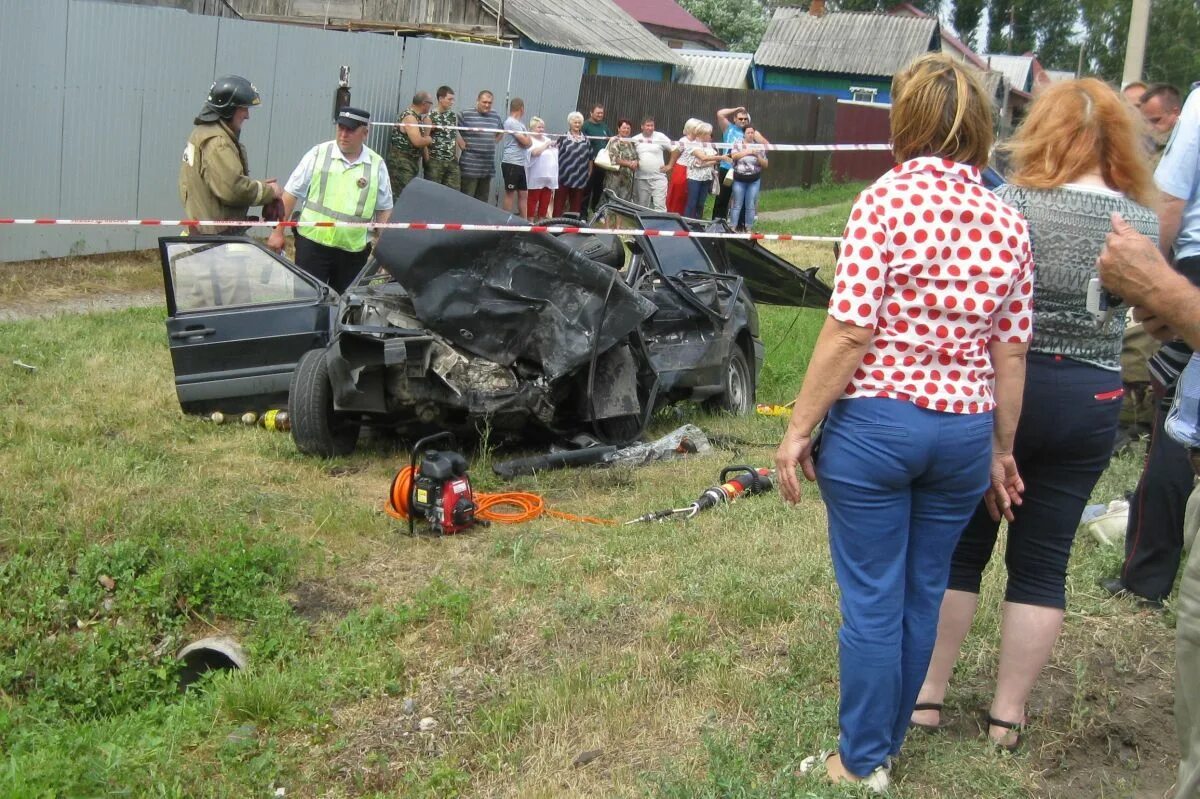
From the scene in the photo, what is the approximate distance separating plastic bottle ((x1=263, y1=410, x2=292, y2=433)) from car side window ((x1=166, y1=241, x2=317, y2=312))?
2.23 ft

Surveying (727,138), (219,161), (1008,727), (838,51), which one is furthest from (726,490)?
(838,51)

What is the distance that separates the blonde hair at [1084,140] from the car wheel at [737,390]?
559 centimetres

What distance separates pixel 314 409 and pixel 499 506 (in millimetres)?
1270

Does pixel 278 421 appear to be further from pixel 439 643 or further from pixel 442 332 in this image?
pixel 439 643

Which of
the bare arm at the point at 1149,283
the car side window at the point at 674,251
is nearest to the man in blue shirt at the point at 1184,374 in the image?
the bare arm at the point at 1149,283

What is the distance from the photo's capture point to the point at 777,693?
13.7 feet

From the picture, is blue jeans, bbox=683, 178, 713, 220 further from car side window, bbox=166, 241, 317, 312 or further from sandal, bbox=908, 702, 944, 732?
sandal, bbox=908, 702, 944, 732

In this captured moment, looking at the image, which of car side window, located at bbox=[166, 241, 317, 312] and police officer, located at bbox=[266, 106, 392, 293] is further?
police officer, located at bbox=[266, 106, 392, 293]

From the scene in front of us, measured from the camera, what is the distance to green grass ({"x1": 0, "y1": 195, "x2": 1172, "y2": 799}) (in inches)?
155

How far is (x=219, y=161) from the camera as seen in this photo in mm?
8680

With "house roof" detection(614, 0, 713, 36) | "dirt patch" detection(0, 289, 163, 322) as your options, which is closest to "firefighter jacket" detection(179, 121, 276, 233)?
"dirt patch" detection(0, 289, 163, 322)

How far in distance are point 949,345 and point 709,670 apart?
171 cm

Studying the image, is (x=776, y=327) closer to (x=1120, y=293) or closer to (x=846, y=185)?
(x=1120, y=293)

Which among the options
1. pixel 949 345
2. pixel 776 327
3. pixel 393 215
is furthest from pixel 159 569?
pixel 776 327
